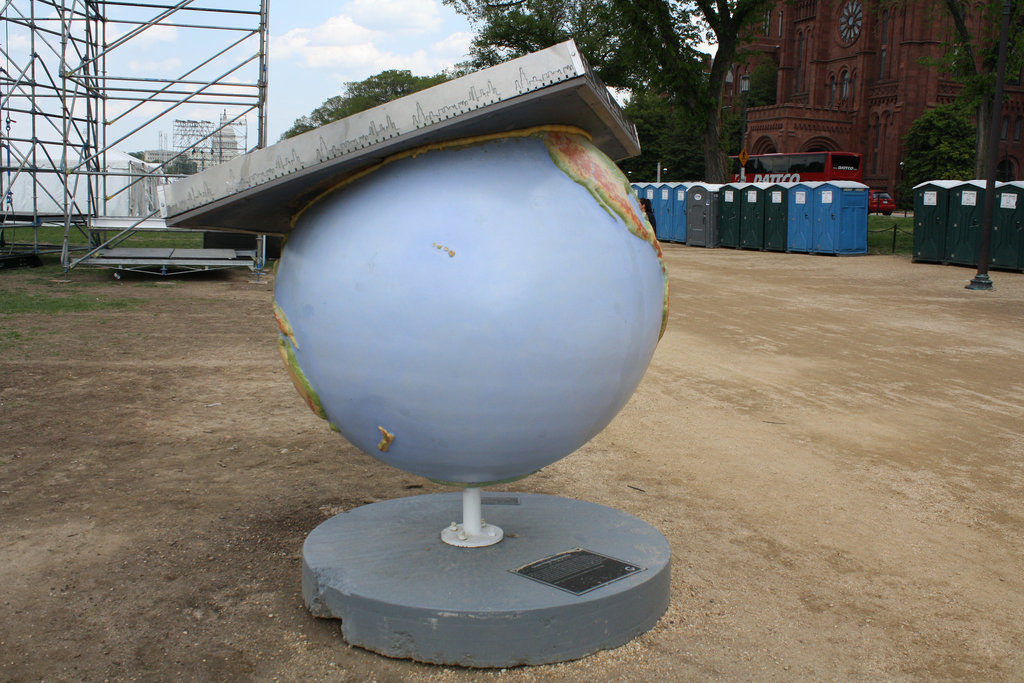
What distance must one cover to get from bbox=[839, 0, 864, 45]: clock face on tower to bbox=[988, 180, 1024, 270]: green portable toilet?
175 feet

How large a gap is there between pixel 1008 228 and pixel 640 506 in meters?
17.4

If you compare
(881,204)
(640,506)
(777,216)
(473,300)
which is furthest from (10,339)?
(881,204)

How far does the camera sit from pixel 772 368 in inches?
347

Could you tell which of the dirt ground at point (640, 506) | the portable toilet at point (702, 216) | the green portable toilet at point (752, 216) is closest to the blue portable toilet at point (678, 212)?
the portable toilet at point (702, 216)

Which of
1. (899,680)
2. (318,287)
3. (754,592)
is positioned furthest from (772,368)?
Answer: (318,287)

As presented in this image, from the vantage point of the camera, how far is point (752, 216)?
2639 centimetres

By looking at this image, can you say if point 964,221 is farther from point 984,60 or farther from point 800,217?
point 984,60

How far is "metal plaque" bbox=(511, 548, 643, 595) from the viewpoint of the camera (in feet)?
11.1

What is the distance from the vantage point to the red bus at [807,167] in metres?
51.4

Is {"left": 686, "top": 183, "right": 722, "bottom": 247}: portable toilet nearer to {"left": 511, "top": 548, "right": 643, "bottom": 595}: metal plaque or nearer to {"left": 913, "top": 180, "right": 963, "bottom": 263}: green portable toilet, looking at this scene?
{"left": 913, "top": 180, "right": 963, "bottom": 263}: green portable toilet

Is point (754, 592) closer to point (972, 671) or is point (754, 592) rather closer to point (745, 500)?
point (972, 671)

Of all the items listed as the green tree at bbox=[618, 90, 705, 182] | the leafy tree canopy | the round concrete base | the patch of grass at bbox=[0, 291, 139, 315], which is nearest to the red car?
the green tree at bbox=[618, 90, 705, 182]

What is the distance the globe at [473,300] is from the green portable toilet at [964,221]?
61.8 feet

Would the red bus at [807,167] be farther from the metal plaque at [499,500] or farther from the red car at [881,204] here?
the metal plaque at [499,500]
